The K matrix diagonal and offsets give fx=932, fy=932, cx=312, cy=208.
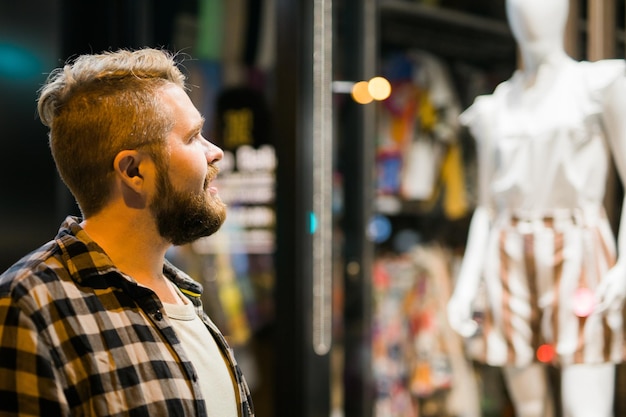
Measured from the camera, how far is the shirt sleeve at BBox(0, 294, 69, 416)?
4.08ft

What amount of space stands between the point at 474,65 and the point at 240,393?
2.21 meters

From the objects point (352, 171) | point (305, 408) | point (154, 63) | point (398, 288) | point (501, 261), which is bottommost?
point (305, 408)

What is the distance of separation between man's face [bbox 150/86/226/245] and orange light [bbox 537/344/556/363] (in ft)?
4.62

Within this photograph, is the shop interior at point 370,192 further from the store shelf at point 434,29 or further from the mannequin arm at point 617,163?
the mannequin arm at point 617,163

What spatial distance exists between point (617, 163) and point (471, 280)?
20.9 inches

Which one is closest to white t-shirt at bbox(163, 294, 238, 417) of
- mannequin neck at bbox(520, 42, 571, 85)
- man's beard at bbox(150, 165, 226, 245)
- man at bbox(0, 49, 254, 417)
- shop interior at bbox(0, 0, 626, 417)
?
man at bbox(0, 49, 254, 417)

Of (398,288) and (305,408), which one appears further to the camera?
(398,288)

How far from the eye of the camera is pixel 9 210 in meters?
2.85

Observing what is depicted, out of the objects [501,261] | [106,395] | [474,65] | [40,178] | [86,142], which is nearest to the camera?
[106,395]

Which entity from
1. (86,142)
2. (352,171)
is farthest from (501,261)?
(86,142)

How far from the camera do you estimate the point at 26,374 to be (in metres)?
1.25

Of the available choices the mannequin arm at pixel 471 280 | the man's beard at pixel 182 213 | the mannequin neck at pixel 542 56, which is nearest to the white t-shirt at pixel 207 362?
the man's beard at pixel 182 213

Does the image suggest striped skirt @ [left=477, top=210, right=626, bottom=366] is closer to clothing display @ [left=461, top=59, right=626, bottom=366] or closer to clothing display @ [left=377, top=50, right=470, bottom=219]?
clothing display @ [left=461, top=59, right=626, bottom=366]

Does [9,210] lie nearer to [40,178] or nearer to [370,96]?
→ [40,178]
